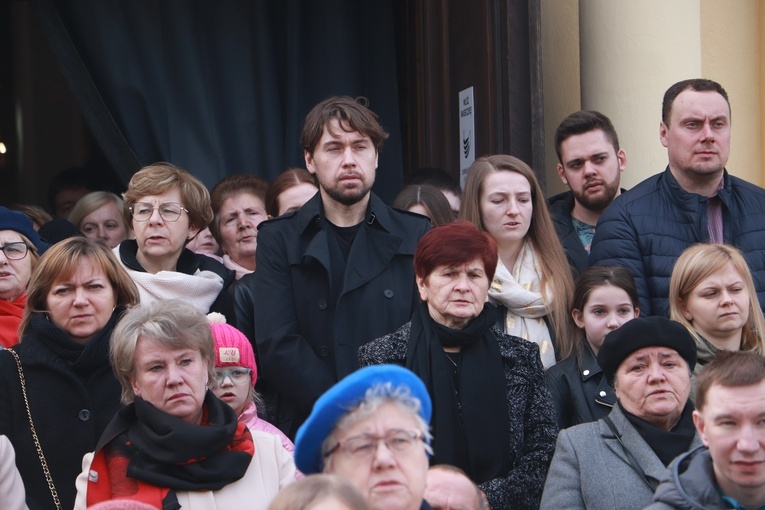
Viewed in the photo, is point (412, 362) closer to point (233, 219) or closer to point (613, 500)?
point (613, 500)

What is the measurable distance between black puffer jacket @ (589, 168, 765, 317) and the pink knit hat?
1560mm

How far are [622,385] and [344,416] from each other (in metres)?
1.44

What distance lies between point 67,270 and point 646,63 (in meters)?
3.21

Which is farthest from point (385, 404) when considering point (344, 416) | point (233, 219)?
point (233, 219)

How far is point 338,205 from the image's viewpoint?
16.4 feet

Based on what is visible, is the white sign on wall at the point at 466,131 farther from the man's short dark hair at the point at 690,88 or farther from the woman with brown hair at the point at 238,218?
the man's short dark hair at the point at 690,88

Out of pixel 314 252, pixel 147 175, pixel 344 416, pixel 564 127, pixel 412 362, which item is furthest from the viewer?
pixel 564 127

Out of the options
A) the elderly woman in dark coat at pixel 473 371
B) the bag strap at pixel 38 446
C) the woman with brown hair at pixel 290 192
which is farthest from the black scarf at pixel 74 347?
the woman with brown hair at pixel 290 192

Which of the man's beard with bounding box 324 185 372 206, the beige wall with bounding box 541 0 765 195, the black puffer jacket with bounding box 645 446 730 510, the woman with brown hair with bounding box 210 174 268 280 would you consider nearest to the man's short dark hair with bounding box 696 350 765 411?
the black puffer jacket with bounding box 645 446 730 510

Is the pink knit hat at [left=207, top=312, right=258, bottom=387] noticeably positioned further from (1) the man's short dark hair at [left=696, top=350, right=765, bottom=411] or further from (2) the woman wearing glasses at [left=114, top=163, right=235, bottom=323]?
(1) the man's short dark hair at [left=696, top=350, right=765, bottom=411]

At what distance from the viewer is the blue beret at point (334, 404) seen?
2996 mm

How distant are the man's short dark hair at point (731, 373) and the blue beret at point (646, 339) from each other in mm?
461

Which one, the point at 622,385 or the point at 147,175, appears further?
the point at 147,175

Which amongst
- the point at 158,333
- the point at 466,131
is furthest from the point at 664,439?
the point at 466,131
